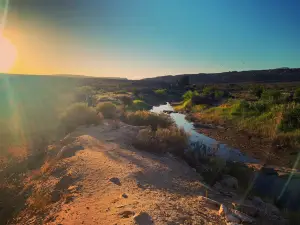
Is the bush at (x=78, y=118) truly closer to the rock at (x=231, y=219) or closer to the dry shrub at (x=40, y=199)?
the dry shrub at (x=40, y=199)

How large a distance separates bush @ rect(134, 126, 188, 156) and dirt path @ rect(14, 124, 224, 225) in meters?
0.59

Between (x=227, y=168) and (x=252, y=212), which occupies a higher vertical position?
(x=252, y=212)

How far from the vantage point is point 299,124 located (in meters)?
17.9

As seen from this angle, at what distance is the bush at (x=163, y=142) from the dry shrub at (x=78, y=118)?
243 inches

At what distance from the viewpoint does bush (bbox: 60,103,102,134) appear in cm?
1745

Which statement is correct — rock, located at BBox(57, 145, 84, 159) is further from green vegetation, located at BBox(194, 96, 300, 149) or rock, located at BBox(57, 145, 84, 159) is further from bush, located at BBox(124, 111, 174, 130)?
green vegetation, located at BBox(194, 96, 300, 149)


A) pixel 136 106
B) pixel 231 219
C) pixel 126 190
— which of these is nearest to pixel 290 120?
pixel 231 219

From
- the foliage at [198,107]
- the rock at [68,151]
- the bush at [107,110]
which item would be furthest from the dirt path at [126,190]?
the foliage at [198,107]

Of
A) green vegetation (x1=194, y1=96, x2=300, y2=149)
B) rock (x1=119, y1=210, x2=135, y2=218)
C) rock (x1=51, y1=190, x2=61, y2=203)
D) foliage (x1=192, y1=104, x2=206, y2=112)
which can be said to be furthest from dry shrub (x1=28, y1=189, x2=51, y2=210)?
foliage (x1=192, y1=104, x2=206, y2=112)

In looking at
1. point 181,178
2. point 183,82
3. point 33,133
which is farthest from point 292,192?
point 183,82

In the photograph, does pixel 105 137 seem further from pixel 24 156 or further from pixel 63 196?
pixel 63 196

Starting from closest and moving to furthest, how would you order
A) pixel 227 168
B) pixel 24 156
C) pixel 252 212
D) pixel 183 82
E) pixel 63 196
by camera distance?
pixel 252 212, pixel 63 196, pixel 227 168, pixel 24 156, pixel 183 82

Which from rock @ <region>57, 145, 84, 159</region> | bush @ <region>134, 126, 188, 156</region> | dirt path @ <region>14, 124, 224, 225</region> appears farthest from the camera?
bush @ <region>134, 126, 188, 156</region>

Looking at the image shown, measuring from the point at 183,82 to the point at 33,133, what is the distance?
72.6 m
